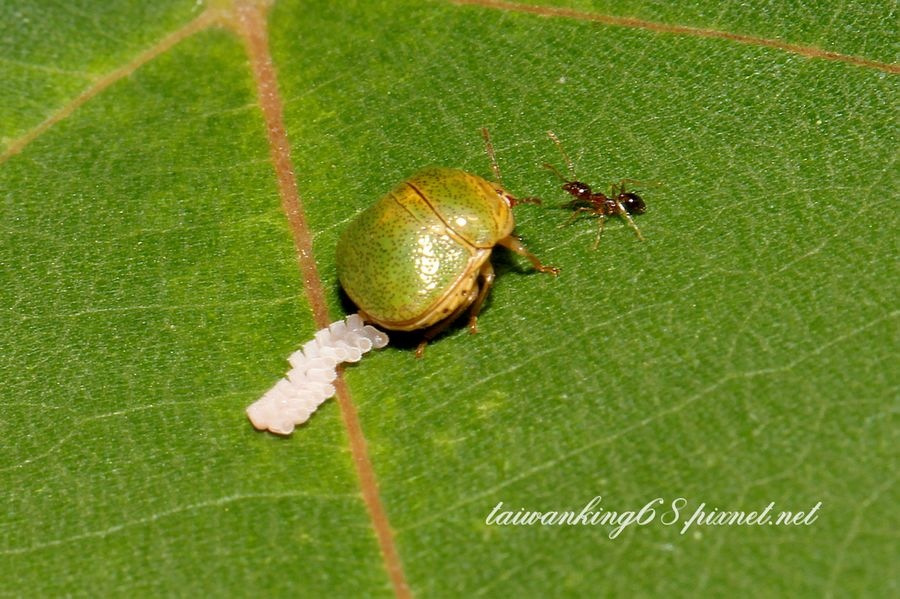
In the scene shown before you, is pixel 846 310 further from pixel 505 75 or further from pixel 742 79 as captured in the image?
pixel 505 75

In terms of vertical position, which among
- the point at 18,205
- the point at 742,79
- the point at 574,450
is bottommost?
the point at 18,205

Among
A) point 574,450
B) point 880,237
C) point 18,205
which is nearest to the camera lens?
point 574,450

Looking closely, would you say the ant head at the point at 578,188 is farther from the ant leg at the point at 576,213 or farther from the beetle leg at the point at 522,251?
the beetle leg at the point at 522,251

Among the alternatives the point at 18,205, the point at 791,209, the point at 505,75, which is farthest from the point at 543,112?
the point at 18,205

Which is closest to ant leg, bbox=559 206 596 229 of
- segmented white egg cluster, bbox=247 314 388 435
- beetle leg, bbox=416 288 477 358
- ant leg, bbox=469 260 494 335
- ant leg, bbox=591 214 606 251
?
ant leg, bbox=591 214 606 251

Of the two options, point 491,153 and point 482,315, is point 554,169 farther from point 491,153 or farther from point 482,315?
point 482,315

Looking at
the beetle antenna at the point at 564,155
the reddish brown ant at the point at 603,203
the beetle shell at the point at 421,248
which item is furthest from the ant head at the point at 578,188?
the beetle shell at the point at 421,248

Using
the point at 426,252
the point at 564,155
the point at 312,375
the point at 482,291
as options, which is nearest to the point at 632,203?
the point at 564,155

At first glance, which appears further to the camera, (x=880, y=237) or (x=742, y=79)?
(x=742, y=79)
